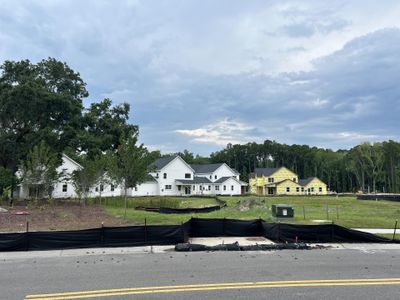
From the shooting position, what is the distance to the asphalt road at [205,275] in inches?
297

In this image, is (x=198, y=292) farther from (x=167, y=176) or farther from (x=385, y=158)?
(x=385, y=158)

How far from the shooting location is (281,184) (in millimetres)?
92312

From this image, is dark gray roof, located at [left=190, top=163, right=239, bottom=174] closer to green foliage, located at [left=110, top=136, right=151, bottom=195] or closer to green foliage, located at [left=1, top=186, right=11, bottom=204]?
green foliage, located at [left=1, top=186, right=11, bottom=204]

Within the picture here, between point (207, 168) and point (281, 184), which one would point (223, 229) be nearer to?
point (207, 168)

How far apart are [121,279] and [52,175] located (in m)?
29.9

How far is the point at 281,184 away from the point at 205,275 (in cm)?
8512

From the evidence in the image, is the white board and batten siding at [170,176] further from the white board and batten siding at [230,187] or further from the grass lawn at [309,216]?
the grass lawn at [309,216]

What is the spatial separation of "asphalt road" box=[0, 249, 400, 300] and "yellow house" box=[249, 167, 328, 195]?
80.4 m

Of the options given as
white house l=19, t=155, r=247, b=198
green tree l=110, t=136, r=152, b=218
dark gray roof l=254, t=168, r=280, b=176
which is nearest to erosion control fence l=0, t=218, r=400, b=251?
green tree l=110, t=136, r=152, b=218

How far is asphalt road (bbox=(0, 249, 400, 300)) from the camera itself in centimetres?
755

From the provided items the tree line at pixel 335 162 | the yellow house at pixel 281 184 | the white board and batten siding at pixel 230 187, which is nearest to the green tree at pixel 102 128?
the white board and batten siding at pixel 230 187

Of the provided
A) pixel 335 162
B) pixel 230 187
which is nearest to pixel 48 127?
pixel 230 187

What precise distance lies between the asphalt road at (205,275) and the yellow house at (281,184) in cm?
8037

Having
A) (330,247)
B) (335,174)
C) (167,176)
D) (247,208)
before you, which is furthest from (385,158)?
(330,247)
